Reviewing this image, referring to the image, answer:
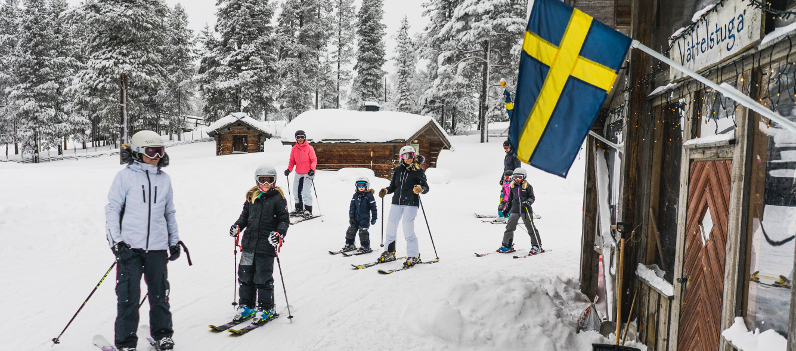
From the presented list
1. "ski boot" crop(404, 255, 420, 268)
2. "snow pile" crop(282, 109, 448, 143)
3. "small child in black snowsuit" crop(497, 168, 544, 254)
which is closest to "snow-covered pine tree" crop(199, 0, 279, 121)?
"snow pile" crop(282, 109, 448, 143)

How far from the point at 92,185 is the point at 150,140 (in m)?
10.5

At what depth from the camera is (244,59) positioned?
31109 millimetres

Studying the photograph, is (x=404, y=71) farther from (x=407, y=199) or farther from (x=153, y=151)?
(x=153, y=151)

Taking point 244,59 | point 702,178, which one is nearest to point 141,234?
point 702,178

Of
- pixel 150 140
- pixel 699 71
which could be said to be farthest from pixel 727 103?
pixel 150 140

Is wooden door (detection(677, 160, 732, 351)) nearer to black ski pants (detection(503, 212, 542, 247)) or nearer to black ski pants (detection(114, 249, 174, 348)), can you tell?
black ski pants (detection(114, 249, 174, 348))

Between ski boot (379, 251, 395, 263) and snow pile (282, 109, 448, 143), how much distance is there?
14.1 m

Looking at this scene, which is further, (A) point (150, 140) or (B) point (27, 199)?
(B) point (27, 199)

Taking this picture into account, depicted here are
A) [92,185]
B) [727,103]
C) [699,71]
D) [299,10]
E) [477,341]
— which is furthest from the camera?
[299,10]

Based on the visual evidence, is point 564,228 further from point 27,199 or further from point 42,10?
point 42,10

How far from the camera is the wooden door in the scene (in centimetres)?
325

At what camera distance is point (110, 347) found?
3.93 meters

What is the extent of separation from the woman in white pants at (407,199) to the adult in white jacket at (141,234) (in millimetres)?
3550

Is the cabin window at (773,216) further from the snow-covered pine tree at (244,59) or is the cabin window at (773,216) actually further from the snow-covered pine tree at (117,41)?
the snow-covered pine tree at (244,59)
